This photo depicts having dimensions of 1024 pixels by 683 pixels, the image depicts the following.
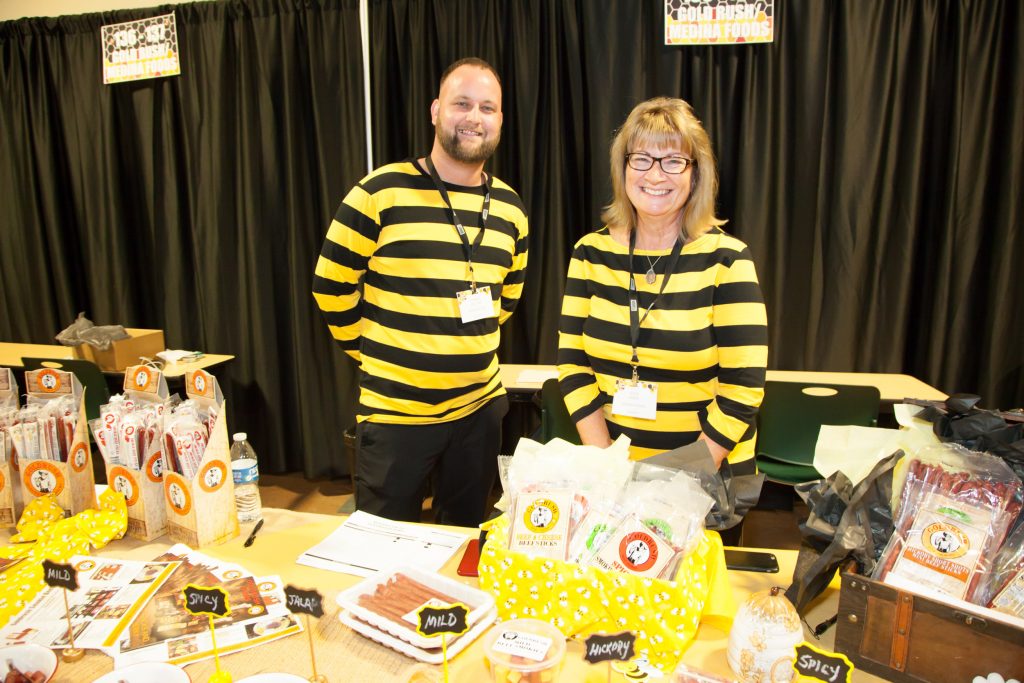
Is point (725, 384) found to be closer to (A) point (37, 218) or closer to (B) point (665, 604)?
(B) point (665, 604)

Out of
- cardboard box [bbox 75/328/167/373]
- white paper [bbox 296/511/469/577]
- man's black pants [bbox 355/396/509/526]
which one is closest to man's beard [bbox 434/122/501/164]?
man's black pants [bbox 355/396/509/526]

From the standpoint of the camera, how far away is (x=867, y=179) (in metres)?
3.01

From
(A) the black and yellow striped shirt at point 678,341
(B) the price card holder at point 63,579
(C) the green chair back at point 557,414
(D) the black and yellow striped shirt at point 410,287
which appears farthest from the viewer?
(C) the green chair back at point 557,414

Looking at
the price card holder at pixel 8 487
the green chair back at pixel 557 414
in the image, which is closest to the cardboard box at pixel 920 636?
the green chair back at pixel 557 414

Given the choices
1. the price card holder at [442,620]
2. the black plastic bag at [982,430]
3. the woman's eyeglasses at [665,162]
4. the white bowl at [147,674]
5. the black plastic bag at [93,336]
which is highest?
the woman's eyeglasses at [665,162]

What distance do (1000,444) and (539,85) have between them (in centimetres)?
270

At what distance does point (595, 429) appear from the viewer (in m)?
1.71

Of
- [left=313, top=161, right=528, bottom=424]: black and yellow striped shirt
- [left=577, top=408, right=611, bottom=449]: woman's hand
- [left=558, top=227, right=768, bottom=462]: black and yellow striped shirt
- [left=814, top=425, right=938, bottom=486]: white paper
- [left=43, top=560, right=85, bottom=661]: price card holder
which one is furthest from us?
[left=313, top=161, right=528, bottom=424]: black and yellow striped shirt

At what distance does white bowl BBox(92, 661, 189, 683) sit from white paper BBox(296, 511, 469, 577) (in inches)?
14.0

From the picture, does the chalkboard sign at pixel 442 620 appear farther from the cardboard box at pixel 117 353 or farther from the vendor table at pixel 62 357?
the cardboard box at pixel 117 353

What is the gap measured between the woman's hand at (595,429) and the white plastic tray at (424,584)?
69 centimetres

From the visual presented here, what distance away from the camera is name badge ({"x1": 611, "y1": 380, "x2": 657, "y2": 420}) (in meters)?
1.62

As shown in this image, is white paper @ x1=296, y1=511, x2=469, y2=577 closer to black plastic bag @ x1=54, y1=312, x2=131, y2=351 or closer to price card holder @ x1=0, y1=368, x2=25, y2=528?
price card holder @ x1=0, y1=368, x2=25, y2=528

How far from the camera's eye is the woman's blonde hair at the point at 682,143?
1.56 m
